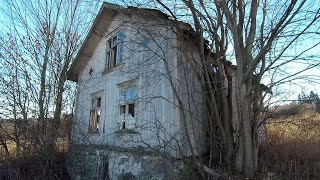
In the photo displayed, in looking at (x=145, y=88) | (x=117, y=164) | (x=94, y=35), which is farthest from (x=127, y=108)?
(x=94, y=35)

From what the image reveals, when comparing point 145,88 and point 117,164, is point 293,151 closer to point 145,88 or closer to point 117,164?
point 145,88

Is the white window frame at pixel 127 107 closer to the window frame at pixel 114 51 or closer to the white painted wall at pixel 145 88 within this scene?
the white painted wall at pixel 145 88

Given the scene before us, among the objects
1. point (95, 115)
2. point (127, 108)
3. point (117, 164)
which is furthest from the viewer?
point (95, 115)

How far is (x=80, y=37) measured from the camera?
53.5 feet

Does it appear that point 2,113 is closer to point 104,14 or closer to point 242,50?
point 104,14

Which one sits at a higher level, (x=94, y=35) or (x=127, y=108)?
(x=94, y=35)

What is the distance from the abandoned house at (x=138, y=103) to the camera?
743 cm

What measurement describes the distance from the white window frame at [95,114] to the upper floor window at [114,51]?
5.14 ft

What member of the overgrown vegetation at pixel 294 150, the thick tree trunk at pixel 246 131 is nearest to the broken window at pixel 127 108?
the thick tree trunk at pixel 246 131

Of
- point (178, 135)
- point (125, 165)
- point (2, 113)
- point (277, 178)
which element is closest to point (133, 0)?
point (178, 135)

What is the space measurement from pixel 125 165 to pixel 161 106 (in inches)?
94.1

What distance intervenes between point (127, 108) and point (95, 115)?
3.05 metres

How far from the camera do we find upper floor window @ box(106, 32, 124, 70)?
10439 millimetres

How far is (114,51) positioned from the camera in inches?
440
